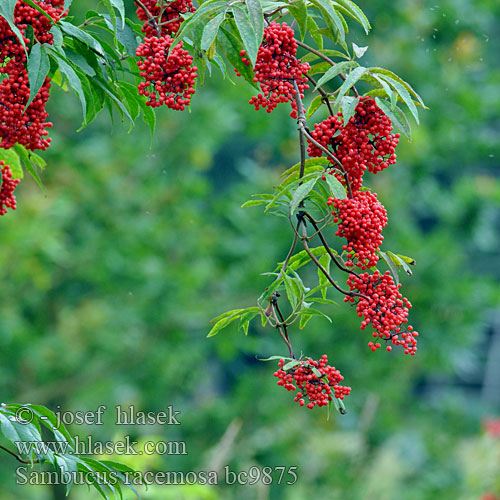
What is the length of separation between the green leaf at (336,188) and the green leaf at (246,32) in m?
0.19

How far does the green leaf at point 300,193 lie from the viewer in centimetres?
99

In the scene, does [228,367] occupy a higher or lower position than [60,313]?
lower

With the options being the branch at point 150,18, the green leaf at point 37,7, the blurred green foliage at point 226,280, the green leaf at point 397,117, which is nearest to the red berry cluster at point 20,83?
the green leaf at point 37,7

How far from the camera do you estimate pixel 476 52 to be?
5.76 metres

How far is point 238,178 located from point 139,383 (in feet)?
9.12

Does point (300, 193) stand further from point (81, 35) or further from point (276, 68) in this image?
point (81, 35)

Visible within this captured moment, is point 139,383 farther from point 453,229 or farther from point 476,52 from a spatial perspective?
A: point 476,52

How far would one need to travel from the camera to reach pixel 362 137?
1031 mm

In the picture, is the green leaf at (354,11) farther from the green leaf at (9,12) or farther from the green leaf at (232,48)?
the green leaf at (9,12)

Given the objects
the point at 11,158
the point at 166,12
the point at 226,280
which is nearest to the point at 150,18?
the point at 166,12

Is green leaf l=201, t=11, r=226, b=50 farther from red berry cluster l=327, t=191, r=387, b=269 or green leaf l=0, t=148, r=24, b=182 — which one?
green leaf l=0, t=148, r=24, b=182

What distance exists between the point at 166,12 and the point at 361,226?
457 mm

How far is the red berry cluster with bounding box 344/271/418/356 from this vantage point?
0.98 m

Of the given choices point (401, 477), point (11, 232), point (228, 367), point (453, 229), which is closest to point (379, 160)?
point (11, 232)
